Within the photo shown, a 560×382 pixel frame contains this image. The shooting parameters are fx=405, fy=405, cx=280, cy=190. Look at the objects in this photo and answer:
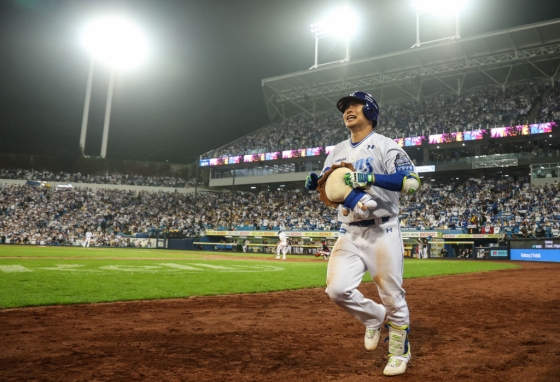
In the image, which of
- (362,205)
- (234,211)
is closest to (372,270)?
(362,205)

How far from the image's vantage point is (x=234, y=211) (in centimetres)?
4997

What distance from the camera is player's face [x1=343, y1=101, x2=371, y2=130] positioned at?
4.06 m

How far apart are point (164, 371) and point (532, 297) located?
797cm

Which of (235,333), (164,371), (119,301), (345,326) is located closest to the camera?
(164,371)

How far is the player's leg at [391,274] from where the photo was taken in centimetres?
358

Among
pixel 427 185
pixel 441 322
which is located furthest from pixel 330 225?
pixel 441 322

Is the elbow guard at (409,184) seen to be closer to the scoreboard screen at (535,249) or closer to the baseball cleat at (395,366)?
the baseball cleat at (395,366)

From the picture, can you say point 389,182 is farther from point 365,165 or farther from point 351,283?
point 351,283

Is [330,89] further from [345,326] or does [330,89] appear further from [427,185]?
[345,326]

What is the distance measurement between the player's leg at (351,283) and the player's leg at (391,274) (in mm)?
137

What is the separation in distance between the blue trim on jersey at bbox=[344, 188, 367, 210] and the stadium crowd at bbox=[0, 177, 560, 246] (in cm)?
3004

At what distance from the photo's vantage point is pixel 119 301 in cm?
706

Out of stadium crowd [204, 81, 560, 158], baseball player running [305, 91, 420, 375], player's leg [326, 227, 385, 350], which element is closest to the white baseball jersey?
baseball player running [305, 91, 420, 375]

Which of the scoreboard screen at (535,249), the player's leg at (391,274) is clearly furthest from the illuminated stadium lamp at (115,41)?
the player's leg at (391,274)
